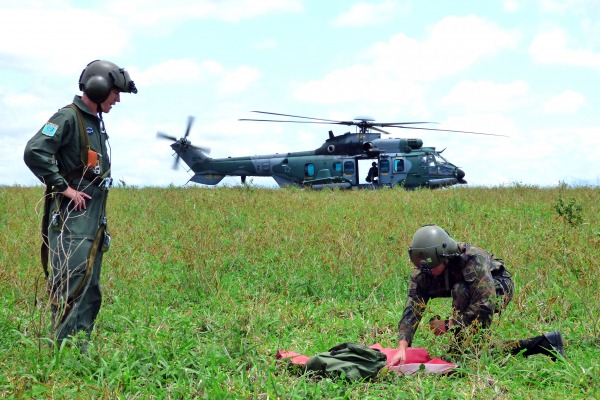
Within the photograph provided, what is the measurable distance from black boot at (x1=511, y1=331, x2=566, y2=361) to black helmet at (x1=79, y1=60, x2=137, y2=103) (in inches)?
150

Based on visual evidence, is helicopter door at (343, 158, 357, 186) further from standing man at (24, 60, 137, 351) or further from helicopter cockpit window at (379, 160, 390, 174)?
standing man at (24, 60, 137, 351)

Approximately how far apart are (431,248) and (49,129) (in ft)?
10.00

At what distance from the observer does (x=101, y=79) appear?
15.1 ft

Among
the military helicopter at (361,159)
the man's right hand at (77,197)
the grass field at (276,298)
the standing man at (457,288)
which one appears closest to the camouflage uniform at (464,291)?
the standing man at (457,288)

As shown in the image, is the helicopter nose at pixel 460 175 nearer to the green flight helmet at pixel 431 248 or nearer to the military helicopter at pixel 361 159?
the military helicopter at pixel 361 159

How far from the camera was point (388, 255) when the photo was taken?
27.0 ft

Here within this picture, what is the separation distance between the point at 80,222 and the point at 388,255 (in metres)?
4.69

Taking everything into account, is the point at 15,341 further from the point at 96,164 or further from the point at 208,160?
the point at 208,160

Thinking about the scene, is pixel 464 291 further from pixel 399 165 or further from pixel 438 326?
pixel 399 165

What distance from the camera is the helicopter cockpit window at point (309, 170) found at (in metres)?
22.3

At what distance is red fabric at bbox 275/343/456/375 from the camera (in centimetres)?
449

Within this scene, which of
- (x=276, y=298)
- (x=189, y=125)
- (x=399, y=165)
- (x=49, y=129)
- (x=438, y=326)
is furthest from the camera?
(x=189, y=125)

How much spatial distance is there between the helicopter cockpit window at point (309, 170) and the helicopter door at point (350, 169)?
1.43m

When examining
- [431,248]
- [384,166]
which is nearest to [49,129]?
[431,248]
